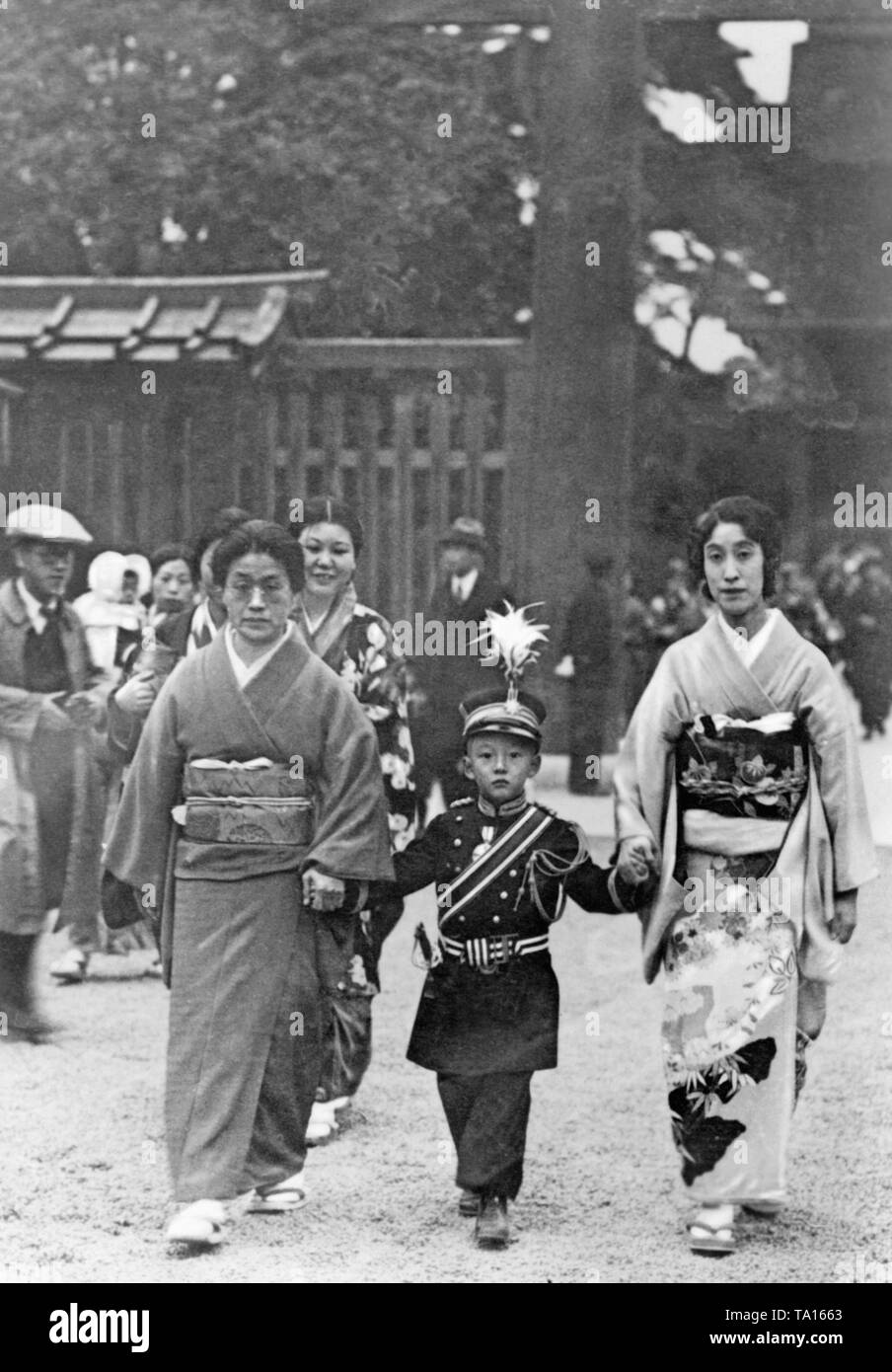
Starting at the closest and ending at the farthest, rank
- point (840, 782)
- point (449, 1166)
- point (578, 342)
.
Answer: point (840, 782), point (449, 1166), point (578, 342)

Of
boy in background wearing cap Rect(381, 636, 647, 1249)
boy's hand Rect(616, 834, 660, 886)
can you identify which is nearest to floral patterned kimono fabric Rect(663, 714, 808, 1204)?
boy's hand Rect(616, 834, 660, 886)

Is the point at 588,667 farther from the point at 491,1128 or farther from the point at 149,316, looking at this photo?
the point at 149,316

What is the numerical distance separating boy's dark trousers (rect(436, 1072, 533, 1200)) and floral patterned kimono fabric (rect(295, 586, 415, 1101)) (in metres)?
0.58

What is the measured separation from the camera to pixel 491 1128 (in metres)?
4.21

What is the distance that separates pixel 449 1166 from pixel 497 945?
720mm

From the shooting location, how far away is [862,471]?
4.96m

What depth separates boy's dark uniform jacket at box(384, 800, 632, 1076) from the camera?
4.24m

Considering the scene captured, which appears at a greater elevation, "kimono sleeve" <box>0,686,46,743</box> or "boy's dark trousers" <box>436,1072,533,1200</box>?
"kimono sleeve" <box>0,686,46,743</box>

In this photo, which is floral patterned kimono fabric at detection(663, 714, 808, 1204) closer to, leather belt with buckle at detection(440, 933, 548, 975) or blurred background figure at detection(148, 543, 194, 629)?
leather belt with buckle at detection(440, 933, 548, 975)

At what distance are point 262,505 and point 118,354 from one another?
0.69 metres

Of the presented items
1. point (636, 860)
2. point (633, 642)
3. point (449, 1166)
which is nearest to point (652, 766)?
point (636, 860)

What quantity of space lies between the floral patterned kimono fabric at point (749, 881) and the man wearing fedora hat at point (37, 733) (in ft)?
6.41
